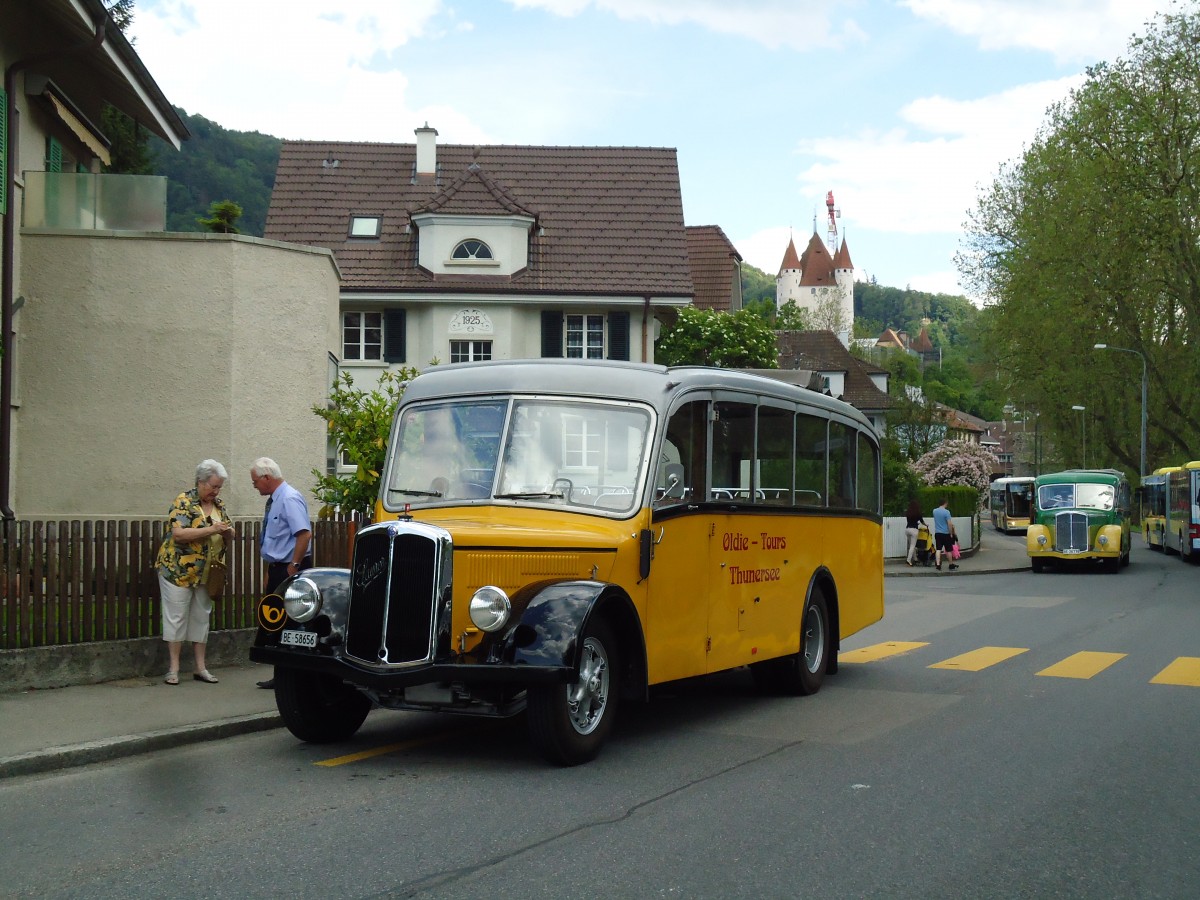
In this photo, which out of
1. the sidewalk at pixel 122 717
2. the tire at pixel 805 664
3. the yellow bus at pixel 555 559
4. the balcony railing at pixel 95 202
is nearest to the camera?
the yellow bus at pixel 555 559

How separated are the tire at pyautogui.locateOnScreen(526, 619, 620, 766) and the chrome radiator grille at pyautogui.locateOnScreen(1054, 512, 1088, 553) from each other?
99.3 ft

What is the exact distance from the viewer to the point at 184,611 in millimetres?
10859

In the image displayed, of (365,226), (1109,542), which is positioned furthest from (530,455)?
(365,226)

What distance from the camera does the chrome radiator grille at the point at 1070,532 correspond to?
35.9 metres

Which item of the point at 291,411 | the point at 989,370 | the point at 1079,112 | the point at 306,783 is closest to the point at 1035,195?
the point at 1079,112

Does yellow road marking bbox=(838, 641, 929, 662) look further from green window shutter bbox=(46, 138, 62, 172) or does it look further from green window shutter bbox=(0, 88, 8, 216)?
green window shutter bbox=(46, 138, 62, 172)

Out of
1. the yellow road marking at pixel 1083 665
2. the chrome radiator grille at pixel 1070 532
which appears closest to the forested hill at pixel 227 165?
the chrome radiator grille at pixel 1070 532

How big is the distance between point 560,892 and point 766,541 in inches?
225

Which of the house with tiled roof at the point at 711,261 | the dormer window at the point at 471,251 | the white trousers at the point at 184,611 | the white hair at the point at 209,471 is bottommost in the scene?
the white trousers at the point at 184,611

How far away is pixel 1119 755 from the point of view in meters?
8.82

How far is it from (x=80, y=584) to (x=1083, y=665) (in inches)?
400

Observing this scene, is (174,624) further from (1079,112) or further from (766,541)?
(1079,112)

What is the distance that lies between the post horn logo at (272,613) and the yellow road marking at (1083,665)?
26.9 feet

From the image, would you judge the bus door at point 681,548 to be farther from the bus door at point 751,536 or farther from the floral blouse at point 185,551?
the floral blouse at point 185,551
